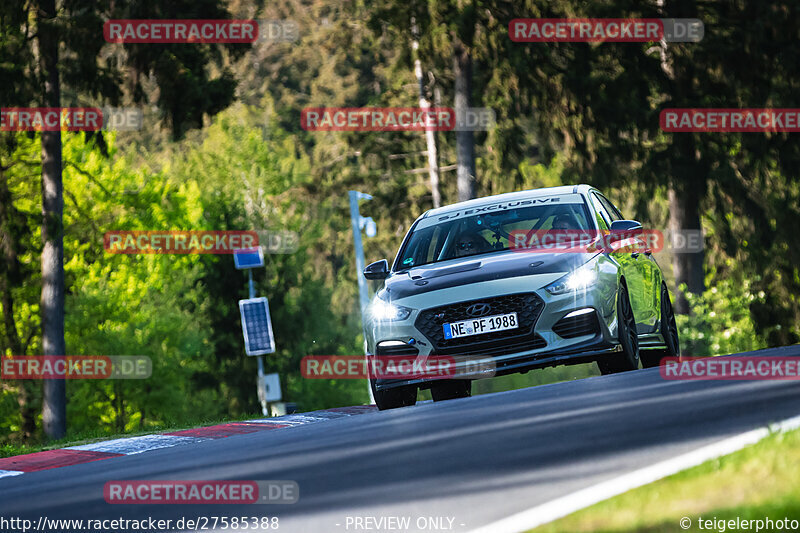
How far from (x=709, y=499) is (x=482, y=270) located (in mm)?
6448

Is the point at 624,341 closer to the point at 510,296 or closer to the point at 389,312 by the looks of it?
the point at 510,296

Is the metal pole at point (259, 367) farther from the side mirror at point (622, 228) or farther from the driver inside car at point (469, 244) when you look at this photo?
the side mirror at point (622, 228)

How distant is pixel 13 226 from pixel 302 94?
46957 mm

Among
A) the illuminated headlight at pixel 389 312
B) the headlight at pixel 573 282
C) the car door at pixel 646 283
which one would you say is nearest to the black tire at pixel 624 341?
the car door at pixel 646 283

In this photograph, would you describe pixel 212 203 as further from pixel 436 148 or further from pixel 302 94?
pixel 302 94

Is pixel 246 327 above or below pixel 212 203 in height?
below

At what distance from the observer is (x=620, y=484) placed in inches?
226

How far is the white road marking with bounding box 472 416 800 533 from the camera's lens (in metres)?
5.23

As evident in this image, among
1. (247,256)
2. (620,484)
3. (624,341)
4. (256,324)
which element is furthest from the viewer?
(247,256)

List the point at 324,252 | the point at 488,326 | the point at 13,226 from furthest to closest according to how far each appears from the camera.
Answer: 1. the point at 324,252
2. the point at 13,226
3. the point at 488,326

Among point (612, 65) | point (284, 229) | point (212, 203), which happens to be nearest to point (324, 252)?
point (284, 229)

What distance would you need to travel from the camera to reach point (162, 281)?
178ft

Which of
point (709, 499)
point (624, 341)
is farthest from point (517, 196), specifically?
point (709, 499)

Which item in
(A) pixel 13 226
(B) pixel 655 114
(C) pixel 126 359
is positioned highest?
(B) pixel 655 114
